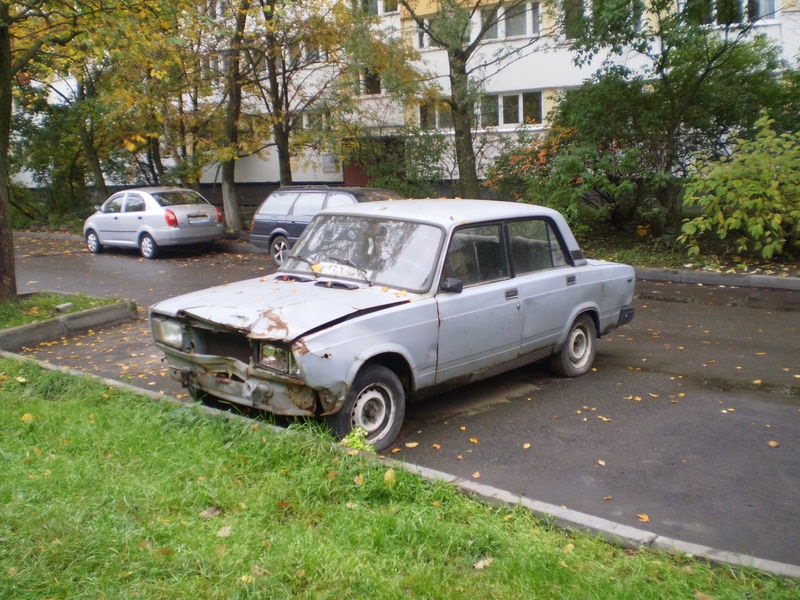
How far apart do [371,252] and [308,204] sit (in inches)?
369

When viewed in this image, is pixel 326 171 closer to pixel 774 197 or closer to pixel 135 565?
pixel 774 197

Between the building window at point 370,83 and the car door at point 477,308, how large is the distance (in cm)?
1314

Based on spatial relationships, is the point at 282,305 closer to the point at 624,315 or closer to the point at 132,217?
the point at 624,315

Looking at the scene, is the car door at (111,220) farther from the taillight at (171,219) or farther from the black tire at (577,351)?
the black tire at (577,351)

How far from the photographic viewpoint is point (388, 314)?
217 inches

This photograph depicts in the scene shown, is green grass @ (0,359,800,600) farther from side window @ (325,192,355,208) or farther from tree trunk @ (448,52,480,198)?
tree trunk @ (448,52,480,198)

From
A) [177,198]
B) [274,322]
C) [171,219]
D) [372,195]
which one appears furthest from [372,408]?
[177,198]

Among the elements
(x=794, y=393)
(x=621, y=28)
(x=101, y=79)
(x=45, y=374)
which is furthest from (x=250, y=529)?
(x=101, y=79)

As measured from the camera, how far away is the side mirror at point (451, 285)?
6004 millimetres

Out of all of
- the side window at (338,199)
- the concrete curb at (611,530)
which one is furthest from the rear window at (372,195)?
the concrete curb at (611,530)

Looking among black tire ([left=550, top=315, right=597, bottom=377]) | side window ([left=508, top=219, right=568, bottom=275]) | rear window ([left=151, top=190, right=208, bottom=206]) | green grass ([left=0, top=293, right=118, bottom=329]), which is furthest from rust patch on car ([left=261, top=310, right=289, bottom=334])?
rear window ([left=151, top=190, right=208, bottom=206])

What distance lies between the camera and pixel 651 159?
15016mm

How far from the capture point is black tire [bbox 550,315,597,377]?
24.4 feet

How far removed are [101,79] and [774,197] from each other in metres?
18.2
